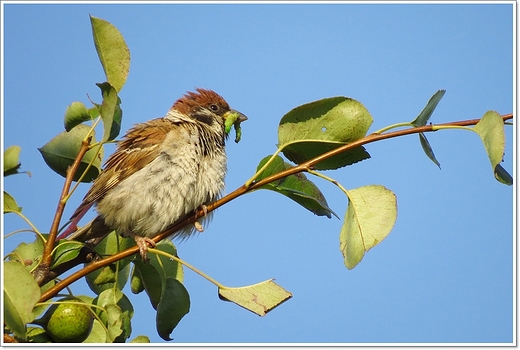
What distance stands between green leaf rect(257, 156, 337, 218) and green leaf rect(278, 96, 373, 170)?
Result: 11 cm

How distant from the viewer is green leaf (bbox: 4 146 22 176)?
275 centimetres

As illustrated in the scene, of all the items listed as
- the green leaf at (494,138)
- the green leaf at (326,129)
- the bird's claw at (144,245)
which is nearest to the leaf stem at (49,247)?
the bird's claw at (144,245)

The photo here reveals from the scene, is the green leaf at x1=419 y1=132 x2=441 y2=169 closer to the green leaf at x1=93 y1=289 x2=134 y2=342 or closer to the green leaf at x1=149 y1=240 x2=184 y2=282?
the green leaf at x1=149 y1=240 x2=184 y2=282

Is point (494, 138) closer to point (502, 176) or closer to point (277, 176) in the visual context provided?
A: point (502, 176)

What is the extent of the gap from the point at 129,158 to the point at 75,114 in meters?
1.71

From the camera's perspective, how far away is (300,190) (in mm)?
3223

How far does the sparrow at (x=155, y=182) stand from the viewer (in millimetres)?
4574

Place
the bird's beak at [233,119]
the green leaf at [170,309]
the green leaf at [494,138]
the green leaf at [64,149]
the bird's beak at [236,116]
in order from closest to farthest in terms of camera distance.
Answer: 1. the green leaf at [494,138]
2. the green leaf at [170,309]
3. the green leaf at [64,149]
4. the bird's beak at [233,119]
5. the bird's beak at [236,116]

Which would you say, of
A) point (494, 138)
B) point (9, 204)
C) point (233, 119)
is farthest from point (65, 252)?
point (233, 119)

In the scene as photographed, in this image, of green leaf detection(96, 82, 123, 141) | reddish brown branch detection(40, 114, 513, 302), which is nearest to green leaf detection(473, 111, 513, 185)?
reddish brown branch detection(40, 114, 513, 302)

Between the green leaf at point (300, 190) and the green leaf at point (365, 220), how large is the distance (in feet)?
0.64

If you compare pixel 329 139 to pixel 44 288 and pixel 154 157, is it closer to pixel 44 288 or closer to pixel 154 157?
pixel 44 288

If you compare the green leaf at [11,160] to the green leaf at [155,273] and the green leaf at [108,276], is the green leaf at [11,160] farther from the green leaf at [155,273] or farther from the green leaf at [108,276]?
the green leaf at [155,273]
